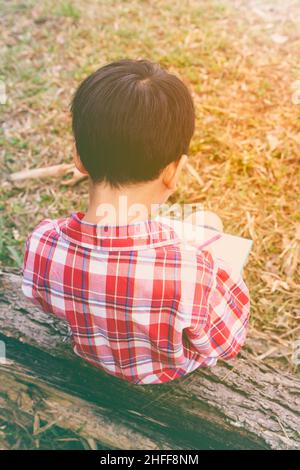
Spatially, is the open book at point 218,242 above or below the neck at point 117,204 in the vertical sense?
below

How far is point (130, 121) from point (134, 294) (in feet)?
1.39

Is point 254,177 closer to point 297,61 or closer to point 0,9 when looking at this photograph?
point 297,61

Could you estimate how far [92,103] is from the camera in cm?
119

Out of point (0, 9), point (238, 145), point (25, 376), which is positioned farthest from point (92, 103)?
point (0, 9)

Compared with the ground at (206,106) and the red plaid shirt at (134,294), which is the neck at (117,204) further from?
the ground at (206,106)

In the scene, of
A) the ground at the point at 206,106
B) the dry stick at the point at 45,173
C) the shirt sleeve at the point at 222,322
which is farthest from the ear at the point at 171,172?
the dry stick at the point at 45,173

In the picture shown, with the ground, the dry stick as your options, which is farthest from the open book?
the dry stick

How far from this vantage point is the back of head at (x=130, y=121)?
46.4 inches

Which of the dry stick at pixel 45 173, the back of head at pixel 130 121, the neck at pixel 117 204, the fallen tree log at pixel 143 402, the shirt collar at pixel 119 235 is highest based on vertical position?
the back of head at pixel 130 121

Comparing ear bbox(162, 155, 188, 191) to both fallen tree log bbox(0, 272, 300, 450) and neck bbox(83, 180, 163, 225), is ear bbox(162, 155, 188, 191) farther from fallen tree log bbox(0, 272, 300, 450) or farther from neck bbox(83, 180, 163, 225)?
fallen tree log bbox(0, 272, 300, 450)

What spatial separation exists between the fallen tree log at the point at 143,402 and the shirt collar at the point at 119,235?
51 centimetres

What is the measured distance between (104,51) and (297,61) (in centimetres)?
125

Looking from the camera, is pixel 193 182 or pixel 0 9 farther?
pixel 0 9
